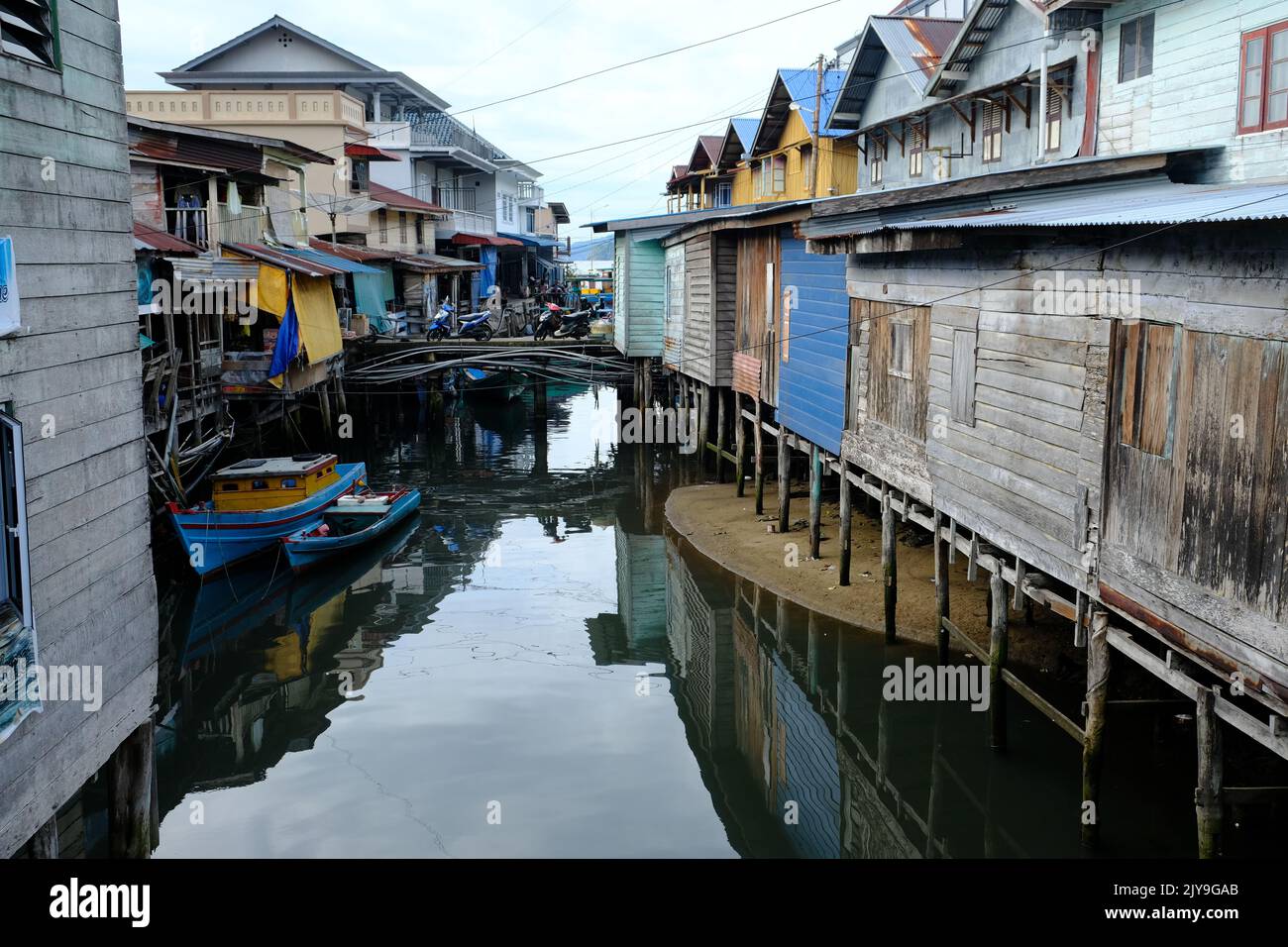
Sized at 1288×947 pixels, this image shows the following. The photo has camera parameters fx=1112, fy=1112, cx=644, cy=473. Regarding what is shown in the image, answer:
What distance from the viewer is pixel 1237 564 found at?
7.51 metres

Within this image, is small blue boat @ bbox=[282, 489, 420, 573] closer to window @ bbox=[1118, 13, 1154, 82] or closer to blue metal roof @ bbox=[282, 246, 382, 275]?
blue metal roof @ bbox=[282, 246, 382, 275]

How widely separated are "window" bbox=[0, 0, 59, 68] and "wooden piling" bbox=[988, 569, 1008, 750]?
927 centimetres

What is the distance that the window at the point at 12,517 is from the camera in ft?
20.8

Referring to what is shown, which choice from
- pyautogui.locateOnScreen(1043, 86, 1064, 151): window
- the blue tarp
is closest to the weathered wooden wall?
the blue tarp

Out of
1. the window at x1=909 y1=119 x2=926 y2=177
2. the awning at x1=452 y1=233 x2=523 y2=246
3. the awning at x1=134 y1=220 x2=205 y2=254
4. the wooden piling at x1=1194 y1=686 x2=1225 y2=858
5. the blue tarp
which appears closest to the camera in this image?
the wooden piling at x1=1194 y1=686 x2=1225 y2=858

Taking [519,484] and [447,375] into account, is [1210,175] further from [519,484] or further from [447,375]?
[447,375]

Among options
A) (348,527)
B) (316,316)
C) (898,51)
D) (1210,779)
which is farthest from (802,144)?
(1210,779)

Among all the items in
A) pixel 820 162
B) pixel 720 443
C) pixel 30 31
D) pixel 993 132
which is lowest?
pixel 720 443

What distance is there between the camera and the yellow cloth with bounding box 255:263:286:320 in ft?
77.3

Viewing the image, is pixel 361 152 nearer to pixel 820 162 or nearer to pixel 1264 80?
pixel 820 162

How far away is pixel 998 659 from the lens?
1134 cm

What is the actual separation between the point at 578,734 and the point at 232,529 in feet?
30.4
